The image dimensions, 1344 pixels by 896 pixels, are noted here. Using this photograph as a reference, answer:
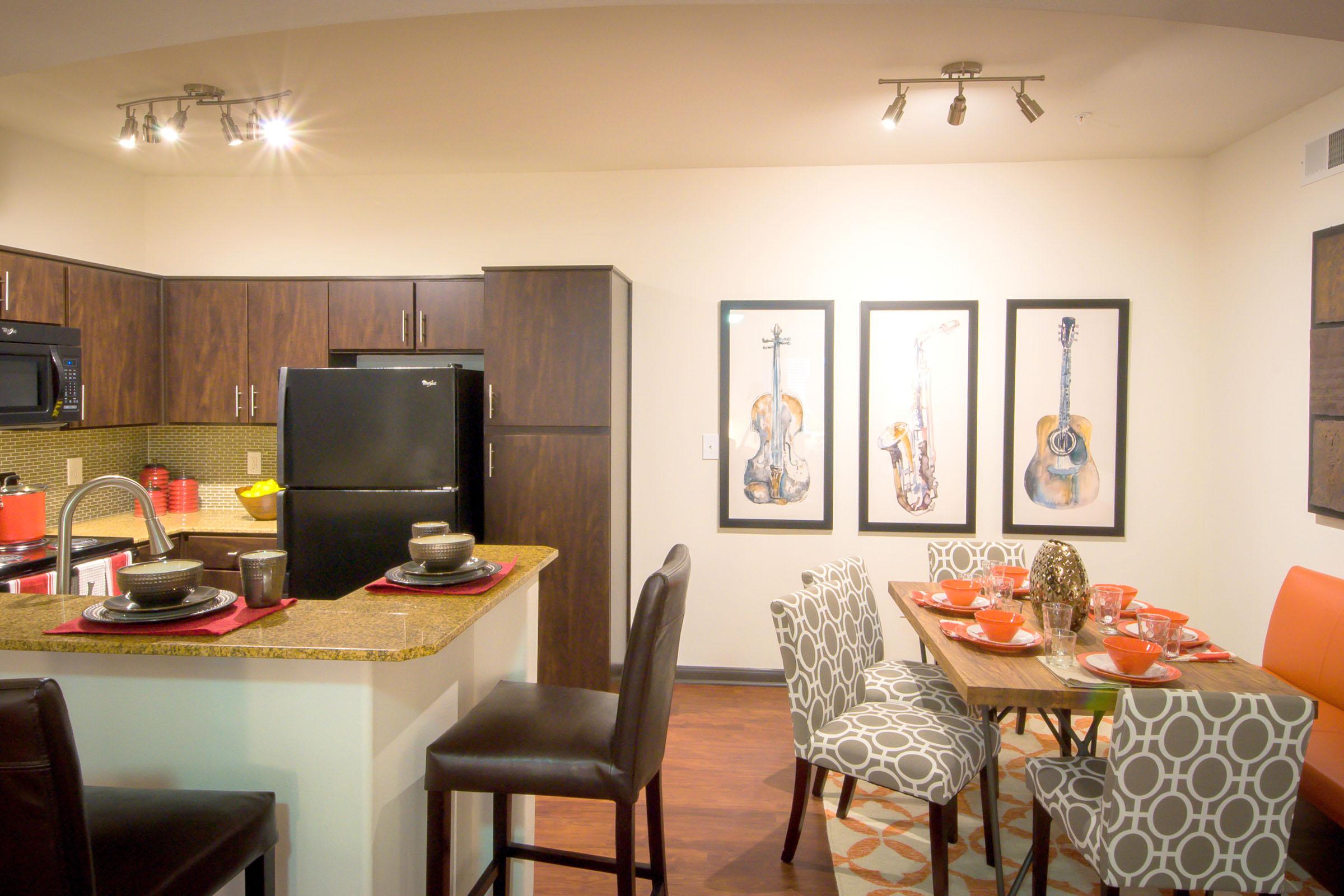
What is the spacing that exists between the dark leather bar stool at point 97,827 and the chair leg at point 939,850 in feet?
5.23

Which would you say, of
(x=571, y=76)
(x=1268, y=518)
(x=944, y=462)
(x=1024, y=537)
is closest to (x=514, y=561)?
(x=571, y=76)

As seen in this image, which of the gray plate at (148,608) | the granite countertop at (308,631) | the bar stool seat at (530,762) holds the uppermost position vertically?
the gray plate at (148,608)

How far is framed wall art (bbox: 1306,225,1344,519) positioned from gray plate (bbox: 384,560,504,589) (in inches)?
120

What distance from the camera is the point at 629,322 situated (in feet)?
13.8

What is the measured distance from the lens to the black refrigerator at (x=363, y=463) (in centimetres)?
366

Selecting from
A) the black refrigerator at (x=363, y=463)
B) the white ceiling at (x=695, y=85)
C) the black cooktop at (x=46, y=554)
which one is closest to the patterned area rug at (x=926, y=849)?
the black refrigerator at (x=363, y=463)

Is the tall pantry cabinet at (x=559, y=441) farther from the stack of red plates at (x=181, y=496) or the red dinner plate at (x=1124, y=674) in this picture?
the red dinner plate at (x=1124, y=674)

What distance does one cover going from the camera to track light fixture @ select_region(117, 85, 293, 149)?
3.12 m

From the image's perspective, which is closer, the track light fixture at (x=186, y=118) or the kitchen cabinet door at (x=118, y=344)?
the track light fixture at (x=186, y=118)

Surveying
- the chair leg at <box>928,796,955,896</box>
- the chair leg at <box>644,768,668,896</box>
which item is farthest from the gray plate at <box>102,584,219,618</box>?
the chair leg at <box>928,796,955,896</box>

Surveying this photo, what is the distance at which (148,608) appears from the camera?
5.31 ft

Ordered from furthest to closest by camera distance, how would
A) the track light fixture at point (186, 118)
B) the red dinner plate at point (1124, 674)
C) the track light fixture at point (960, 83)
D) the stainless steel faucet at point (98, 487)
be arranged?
1. the track light fixture at point (186, 118)
2. the track light fixture at point (960, 83)
3. the red dinner plate at point (1124, 674)
4. the stainless steel faucet at point (98, 487)

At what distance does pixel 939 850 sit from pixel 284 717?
1.66m

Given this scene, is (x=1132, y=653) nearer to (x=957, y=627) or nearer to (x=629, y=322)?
(x=957, y=627)
